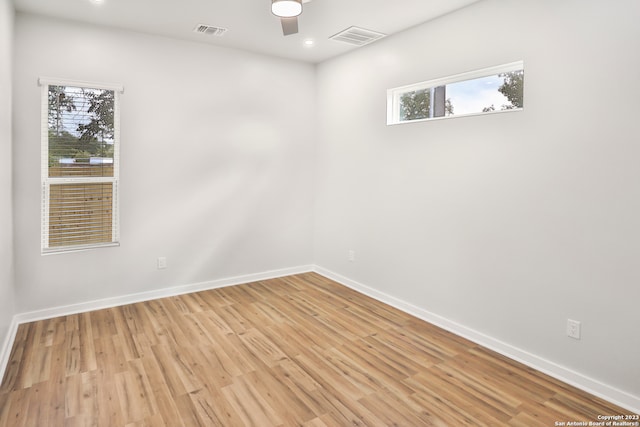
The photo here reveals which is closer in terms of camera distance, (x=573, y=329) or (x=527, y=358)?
(x=573, y=329)

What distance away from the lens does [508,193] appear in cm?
291

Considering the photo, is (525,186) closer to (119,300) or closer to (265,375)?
(265,375)

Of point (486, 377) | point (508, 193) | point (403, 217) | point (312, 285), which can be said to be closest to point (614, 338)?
point (486, 377)

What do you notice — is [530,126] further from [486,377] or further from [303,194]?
[303,194]

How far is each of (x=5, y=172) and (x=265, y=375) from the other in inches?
96.2

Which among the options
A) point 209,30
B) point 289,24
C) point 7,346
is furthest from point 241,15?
point 7,346

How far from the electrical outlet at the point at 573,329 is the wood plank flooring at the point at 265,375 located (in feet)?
1.11

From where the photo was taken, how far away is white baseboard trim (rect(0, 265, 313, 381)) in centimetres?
298

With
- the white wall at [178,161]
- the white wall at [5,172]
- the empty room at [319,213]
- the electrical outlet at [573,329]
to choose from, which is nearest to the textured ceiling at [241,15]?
the empty room at [319,213]

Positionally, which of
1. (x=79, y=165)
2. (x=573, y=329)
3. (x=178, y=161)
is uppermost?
(x=178, y=161)

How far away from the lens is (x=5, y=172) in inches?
115

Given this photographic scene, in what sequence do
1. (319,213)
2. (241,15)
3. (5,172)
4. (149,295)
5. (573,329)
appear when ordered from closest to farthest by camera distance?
(573,329) → (5,172) → (241,15) → (149,295) → (319,213)

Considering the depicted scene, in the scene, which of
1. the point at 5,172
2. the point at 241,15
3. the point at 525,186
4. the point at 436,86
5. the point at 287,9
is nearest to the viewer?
the point at 287,9

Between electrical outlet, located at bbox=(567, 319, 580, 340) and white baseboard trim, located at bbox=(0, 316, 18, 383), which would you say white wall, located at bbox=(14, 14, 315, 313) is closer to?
white baseboard trim, located at bbox=(0, 316, 18, 383)
